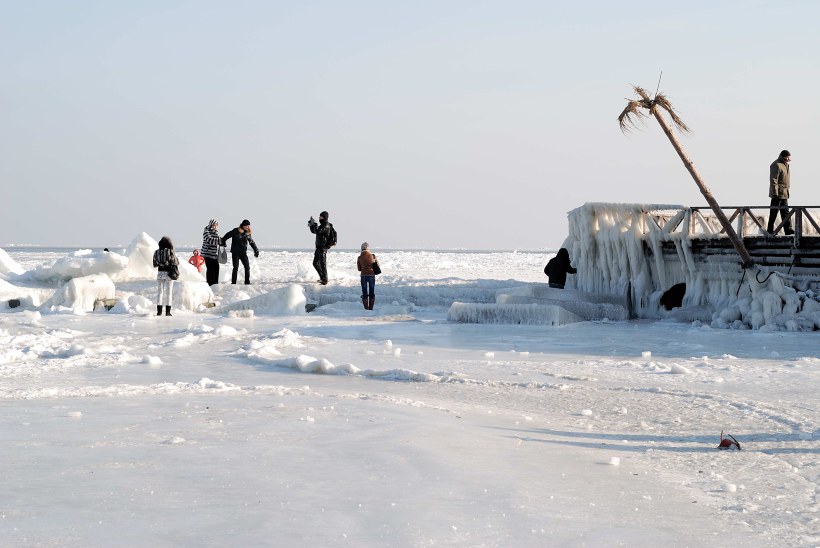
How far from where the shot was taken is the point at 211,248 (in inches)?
887

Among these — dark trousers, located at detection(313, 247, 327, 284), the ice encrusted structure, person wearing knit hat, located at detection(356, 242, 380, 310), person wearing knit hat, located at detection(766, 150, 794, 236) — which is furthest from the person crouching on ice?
person wearing knit hat, located at detection(766, 150, 794, 236)

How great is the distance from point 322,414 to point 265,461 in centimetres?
190

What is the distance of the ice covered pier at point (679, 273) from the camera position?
17.3 meters

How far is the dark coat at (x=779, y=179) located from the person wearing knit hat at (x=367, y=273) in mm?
7704

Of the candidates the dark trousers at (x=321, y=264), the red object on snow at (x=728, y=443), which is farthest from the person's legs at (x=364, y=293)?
the red object on snow at (x=728, y=443)

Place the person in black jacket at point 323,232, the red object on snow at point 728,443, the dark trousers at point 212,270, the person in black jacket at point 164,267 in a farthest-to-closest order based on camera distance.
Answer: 1. the dark trousers at point 212,270
2. the person in black jacket at point 323,232
3. the person in black jacket at point 164,267
4. the red object on snow at point 728,443

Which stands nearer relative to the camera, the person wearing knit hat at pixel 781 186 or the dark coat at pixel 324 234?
the person wearing knit hat at pixel 781 186

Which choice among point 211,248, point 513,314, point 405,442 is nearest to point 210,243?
point 211,248

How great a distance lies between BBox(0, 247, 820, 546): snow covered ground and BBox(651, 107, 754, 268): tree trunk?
3.23 meters

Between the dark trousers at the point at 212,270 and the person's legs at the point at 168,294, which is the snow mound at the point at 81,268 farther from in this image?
the person's legs at the point at 168,294

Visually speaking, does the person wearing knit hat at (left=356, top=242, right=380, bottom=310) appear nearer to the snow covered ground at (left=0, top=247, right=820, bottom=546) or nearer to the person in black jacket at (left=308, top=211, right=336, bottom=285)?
the person in black jacket at (left=308, top=211, right=336, bottom=285)

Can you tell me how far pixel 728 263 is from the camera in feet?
60.6

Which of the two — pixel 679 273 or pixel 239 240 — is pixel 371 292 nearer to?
pixel 239 240

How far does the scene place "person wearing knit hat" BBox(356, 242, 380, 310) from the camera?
66.2ft
